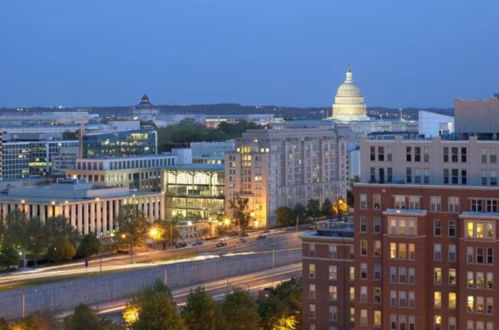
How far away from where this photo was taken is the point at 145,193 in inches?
3957

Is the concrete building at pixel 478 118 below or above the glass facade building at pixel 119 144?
above

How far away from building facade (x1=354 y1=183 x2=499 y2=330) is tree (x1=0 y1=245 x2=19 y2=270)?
30883mm

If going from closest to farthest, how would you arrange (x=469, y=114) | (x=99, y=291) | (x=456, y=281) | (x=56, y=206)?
(x=456, y=281) < (x=469, y=114) < (x=99, y=291) < (x=56, y=206)

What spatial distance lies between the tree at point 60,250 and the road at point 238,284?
10.7 metres

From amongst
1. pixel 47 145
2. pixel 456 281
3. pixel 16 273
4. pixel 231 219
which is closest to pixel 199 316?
pixel 456 281

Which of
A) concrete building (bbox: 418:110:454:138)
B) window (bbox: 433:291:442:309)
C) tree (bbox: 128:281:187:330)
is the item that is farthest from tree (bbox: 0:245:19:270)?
window (bbox: 433:291:442:309)

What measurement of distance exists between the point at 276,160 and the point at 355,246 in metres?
57.7

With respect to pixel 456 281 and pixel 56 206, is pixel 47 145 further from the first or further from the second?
pixel 456 281

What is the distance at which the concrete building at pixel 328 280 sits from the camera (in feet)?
167

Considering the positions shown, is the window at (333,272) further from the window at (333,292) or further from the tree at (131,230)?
the tree at (131,230)

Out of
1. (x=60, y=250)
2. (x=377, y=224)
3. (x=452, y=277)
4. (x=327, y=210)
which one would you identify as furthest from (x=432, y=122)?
(x=327, y=210)

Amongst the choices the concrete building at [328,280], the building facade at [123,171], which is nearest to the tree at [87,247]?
the building facade at [123,171]

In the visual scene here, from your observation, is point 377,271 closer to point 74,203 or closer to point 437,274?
point 437,274

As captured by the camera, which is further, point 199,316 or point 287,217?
point 287,217
